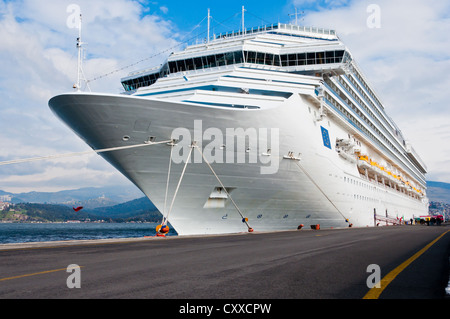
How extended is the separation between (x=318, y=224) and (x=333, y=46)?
11.3m

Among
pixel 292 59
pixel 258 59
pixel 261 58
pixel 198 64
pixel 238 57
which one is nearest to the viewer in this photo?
pixel 238 57

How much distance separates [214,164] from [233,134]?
62.0 inches

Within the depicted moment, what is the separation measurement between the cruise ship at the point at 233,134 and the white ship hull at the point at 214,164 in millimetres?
48

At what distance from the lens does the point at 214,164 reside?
16.7 metres

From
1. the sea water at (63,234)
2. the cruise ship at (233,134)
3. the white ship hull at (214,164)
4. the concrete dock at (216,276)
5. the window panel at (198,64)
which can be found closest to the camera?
the concrete dock at (216,276)

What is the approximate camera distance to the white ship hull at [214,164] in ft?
49.1

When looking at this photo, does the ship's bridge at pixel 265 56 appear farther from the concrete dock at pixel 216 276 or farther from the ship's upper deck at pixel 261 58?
the concrete dock at pixel 216 276

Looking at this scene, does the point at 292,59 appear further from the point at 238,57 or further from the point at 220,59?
the point at 220,59

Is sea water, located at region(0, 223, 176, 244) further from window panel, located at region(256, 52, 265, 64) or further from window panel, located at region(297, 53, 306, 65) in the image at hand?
window panel, located at region(297, 53, 306, 65)

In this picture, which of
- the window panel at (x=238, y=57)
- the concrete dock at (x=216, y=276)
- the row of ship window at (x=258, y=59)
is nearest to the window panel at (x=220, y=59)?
the row of ship window at (x=258, y=59)

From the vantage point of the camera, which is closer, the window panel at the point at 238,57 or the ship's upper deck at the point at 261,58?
the window panel at the point at 238,57

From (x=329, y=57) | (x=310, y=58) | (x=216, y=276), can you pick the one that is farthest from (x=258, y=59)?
(x=216, y=276)

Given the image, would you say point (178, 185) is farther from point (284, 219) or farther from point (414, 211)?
point (414, 211)

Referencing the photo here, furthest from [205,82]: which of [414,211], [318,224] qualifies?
[414,211]
